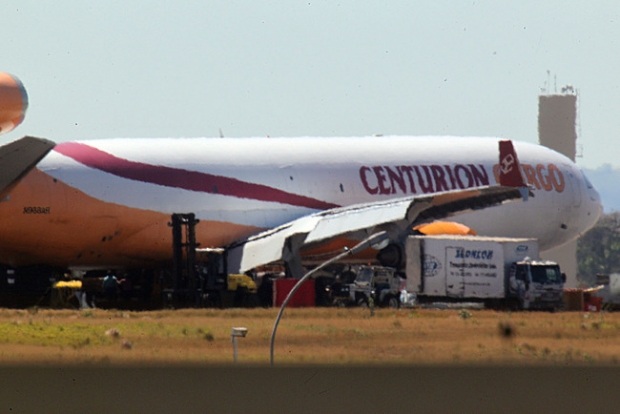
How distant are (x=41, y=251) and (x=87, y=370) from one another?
29.9 m

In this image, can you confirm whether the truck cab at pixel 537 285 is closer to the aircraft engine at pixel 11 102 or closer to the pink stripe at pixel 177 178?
the pink stripe at pixel 177 178

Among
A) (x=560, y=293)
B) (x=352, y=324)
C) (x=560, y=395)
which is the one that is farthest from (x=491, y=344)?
(x=560, y=293)

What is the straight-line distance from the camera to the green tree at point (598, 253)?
123 meters

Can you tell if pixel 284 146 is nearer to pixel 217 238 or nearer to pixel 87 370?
pixel 217 238

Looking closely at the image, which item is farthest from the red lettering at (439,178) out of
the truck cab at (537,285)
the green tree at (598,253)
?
Answer: the green tree at (598,253)

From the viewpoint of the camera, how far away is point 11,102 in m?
14.2

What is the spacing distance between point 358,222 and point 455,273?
13.6 feet

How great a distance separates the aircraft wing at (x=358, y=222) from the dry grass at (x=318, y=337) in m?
5.01

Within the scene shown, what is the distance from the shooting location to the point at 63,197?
42719 millimetres

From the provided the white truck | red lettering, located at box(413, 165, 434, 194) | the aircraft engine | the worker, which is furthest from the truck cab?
the aircraft engine

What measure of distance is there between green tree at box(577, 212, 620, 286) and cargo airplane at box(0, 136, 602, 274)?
71621 mm

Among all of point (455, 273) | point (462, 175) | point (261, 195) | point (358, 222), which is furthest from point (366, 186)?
point (455, 273)

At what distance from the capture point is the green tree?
12262cm

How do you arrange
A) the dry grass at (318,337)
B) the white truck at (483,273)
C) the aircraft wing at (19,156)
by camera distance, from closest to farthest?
the aircraft wing at (19,156)
the dry grass at (318,337)
the white truck at (483,273)
